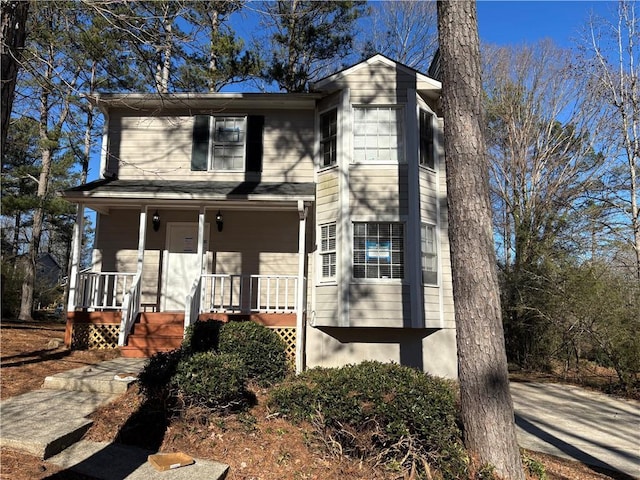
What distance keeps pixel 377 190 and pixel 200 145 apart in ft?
14.8

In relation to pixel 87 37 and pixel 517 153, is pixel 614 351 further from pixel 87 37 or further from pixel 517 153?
pixel 87 37

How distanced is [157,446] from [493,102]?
1658 cm

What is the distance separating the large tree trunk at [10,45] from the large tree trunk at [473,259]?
4272 mm

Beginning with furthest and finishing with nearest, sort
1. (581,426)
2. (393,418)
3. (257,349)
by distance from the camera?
(257,349) → (581,426) → (393,418)

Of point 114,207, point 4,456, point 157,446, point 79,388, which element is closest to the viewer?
point 4,456

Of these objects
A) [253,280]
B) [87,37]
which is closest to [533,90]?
[253,280]

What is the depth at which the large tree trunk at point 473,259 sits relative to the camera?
416cm

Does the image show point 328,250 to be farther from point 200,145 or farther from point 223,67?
point 223,67

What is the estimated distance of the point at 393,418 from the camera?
14.0ft

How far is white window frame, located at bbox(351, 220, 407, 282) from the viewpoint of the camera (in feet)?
29.8

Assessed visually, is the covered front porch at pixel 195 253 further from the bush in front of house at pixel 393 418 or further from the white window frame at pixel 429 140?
the bush in front of house at pixel 393 418

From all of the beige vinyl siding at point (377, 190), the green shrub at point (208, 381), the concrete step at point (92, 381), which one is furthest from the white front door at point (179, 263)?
the green shrub at point (208, 381)

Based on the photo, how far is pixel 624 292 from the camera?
9.45 metres

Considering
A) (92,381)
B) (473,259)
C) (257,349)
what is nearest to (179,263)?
(257,349)
